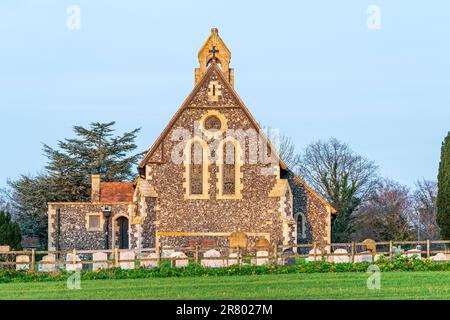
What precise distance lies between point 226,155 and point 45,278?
17708mm

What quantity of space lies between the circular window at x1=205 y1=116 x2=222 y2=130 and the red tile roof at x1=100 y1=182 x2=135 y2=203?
1034cm

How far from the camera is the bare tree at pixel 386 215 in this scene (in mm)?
75188

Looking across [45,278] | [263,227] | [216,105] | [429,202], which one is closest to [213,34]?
[216,105]

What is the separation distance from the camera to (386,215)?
82.1 metres

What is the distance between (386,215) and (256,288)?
5309 cm

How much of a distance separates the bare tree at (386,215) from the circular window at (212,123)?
2321 centimetres

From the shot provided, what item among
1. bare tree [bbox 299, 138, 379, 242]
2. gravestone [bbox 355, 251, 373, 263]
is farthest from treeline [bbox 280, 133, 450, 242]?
gravestone [bbox 355, 251, 373, 263]

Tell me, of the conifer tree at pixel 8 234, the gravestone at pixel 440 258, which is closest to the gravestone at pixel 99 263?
the gravestone at pixel 440 258

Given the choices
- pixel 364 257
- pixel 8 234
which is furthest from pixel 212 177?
pixel 364 257

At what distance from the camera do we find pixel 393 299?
85.2 feet

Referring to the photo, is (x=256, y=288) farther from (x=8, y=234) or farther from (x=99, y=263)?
(x=8, y=234)

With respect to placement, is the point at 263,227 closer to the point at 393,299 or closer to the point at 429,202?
the point at 393,299

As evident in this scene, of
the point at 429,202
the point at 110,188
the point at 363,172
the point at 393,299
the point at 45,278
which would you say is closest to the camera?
the point at 393,299
